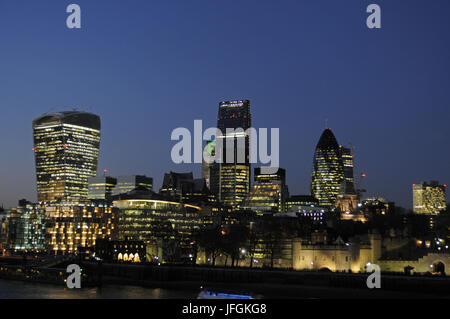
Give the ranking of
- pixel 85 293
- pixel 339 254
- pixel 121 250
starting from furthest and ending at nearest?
pixel 121 250
pixel 339 254
pixel 85 293

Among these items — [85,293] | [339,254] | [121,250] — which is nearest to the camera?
[85,293]

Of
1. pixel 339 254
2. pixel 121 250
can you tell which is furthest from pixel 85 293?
pixel 121 250

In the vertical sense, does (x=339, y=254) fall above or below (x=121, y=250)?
above

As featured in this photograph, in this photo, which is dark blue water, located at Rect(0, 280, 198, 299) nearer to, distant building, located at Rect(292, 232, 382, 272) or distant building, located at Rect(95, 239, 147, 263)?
distant building, located at Rect(292, 232, 382, 272)

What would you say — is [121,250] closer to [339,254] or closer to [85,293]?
[85,293]

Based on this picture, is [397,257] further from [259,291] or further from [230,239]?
[230,239]

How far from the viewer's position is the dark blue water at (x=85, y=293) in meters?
76.1

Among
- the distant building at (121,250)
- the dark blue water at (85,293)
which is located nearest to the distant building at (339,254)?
the dark blue water at (85,293)

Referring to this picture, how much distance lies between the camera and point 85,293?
81.4m

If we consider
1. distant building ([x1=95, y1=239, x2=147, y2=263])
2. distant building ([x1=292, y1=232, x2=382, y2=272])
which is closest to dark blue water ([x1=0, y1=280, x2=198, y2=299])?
distant building ([x1=292, y1=232, x2=382, y2=272])

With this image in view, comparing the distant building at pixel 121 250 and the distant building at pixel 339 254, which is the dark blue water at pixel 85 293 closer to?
the distant building at pixel 339 254

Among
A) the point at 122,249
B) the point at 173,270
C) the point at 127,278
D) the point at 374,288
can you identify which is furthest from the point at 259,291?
the point at 122,249

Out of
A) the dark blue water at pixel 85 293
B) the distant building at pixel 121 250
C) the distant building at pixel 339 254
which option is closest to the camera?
the dark blue water at pixel 85 293
